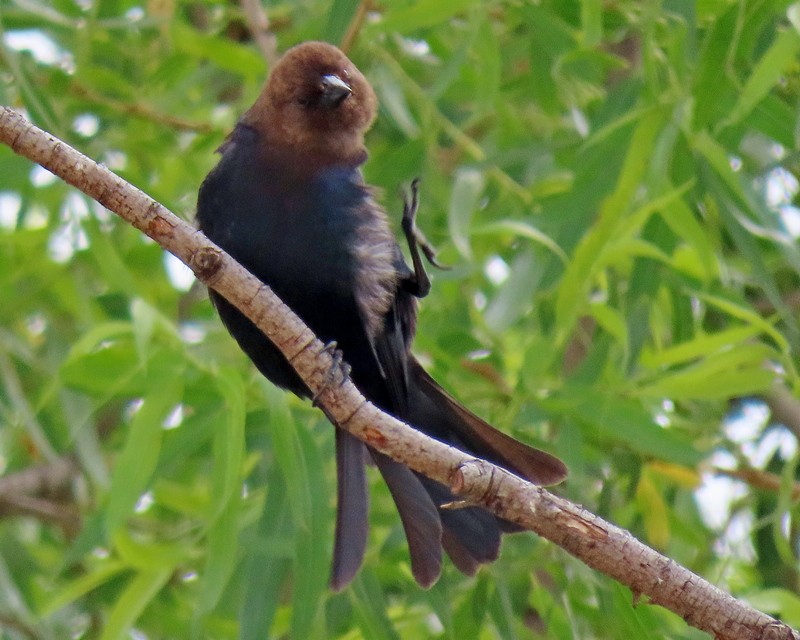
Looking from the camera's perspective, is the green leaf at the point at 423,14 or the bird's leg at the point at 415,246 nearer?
the bird's leg at the point at 415,246

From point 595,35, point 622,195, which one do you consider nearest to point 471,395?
point 622,195

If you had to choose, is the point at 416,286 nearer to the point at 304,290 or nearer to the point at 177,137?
the point at 304,290

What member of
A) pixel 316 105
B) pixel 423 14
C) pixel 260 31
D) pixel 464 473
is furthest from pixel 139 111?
pixel 464 473

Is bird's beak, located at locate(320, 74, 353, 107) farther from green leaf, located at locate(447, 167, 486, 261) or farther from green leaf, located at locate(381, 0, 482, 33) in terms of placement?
green leaf, located at locate(447, 167, 486, 261)

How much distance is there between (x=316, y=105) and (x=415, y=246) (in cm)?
53

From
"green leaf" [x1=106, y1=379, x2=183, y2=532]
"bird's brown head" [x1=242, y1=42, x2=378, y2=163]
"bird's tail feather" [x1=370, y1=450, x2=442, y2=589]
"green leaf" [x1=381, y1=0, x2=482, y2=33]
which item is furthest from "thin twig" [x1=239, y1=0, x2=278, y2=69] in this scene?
"bird's tail feather" [x1=370, y1=450, x2=442, y2=589]

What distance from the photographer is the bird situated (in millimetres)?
2436

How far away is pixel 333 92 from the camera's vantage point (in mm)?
2684

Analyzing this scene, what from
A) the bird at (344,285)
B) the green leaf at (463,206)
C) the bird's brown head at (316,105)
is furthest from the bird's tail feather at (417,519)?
the bird's brown head at (316,105)

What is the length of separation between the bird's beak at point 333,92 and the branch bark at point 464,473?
2.63ft

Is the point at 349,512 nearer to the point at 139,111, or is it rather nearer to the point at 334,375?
the point at 334,375

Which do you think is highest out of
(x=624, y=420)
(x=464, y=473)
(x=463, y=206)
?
(x=464, y=473)

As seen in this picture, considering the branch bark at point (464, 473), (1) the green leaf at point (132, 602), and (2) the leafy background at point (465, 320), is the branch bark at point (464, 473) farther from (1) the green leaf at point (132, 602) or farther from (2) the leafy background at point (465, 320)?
(1) the green leaf at point (132, 602)

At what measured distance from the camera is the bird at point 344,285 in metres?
2.44
